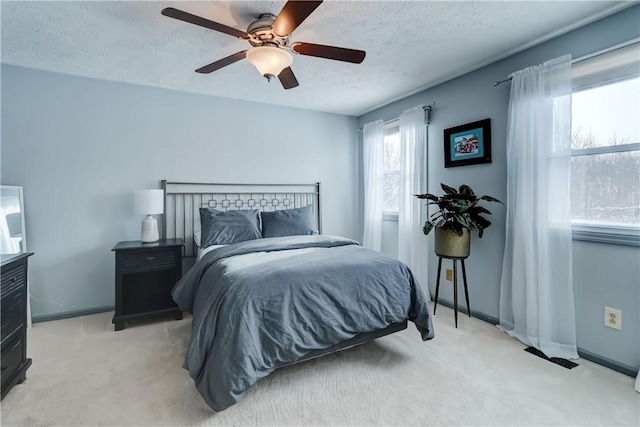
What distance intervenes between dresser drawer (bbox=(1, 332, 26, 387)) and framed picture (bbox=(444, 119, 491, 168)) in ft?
12.6

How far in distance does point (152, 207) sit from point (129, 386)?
1.70m

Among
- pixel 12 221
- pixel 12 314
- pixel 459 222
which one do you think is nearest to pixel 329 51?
pixel 459 222

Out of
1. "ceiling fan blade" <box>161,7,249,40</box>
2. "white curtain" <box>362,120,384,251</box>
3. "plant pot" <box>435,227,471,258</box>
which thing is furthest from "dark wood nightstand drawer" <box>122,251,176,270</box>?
"plant pot" <box>435,227,471,258</box>

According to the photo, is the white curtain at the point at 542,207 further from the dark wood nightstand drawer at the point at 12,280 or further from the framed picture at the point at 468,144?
the dark wood nightstand drawer at the point at 12,280

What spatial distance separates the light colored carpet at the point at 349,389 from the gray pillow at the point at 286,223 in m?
1.40

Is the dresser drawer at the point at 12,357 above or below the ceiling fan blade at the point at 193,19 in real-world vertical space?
below

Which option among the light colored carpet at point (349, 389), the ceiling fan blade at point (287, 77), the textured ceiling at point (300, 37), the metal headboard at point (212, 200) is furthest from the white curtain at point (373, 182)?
the ceiling fan blade at point (287, 77)

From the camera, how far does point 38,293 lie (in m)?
2.98

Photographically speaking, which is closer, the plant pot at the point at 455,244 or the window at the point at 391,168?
the plant pot at the point at 455,244

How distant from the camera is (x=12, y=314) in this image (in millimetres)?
1864

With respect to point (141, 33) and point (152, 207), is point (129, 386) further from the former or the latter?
point (141, 33)

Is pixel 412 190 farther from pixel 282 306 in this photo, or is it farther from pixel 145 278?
pixel 145 278

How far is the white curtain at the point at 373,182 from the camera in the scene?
165 inches

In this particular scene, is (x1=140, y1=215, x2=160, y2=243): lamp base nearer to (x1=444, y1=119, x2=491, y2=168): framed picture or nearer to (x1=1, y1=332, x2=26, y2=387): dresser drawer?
(x1=1, y1=332, x2=26, y2=387): dresser drawer
